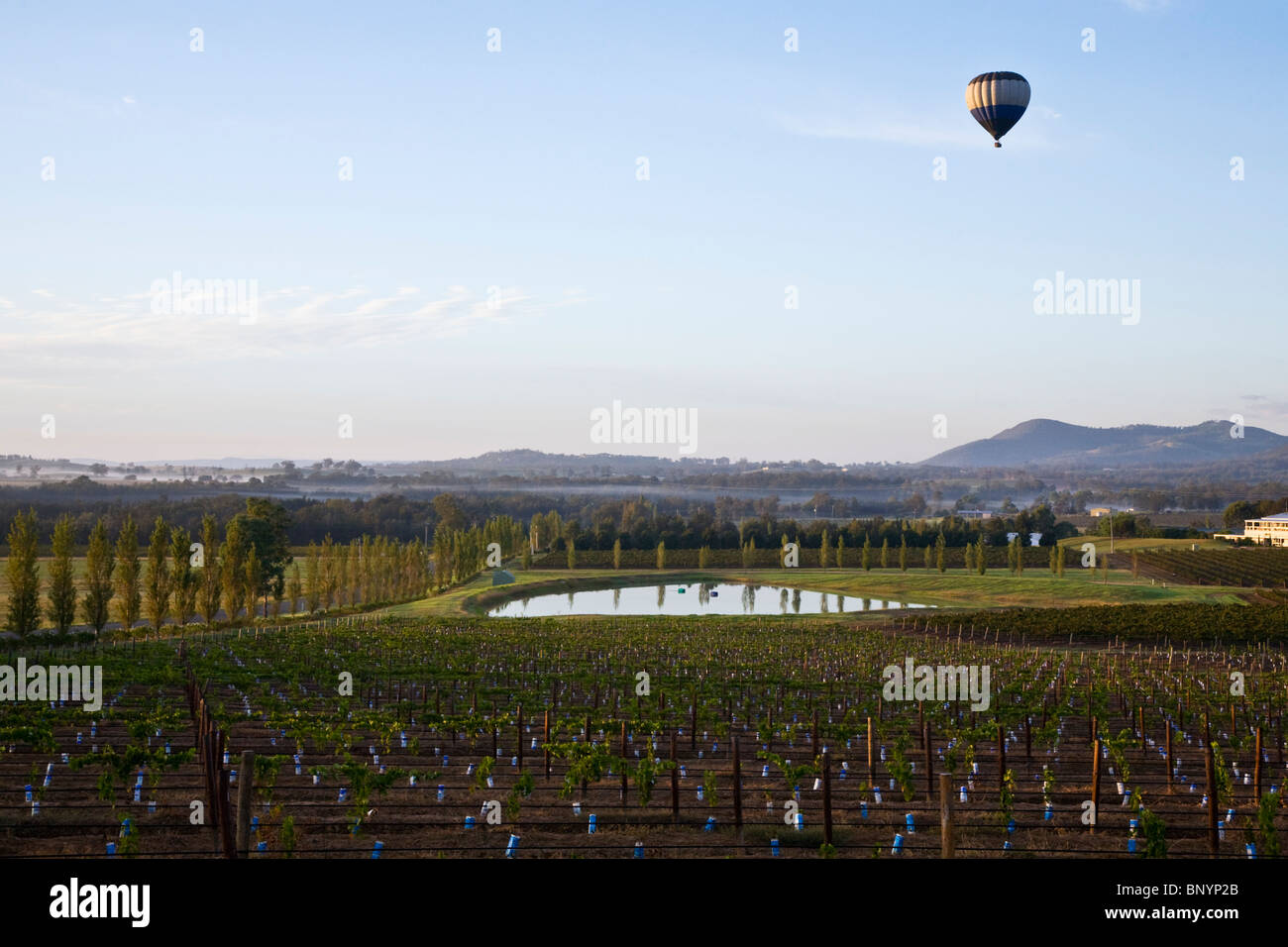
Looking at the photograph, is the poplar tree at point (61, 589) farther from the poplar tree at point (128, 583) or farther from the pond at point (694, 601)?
the pond at point (694, 601)

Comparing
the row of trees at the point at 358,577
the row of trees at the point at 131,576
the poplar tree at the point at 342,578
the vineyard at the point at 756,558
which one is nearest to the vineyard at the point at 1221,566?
the vineyard at the point at 756,558

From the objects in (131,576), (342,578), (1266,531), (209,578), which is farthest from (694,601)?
(1266,531)

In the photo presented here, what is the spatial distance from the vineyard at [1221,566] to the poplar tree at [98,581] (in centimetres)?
7134

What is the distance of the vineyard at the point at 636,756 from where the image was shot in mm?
13609

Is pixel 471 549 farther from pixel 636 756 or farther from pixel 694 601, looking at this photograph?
pixel 636 756

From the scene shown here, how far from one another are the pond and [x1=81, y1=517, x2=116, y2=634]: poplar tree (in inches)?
978

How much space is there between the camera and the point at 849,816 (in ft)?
49.4

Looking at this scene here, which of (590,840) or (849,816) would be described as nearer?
(590,840)

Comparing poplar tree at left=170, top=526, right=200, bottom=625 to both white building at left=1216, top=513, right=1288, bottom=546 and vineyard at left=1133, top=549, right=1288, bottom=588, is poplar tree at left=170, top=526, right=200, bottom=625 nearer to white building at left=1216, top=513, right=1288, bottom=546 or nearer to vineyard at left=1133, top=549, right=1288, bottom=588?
vineyard at left=1133, top=549, right=1288, bottom=588

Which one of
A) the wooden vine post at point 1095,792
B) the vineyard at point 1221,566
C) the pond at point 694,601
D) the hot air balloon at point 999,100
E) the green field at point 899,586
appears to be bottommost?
the pond at point 694,601

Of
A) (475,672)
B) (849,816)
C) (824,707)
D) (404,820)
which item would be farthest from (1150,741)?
(475,672)

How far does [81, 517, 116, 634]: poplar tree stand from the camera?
4981cm
